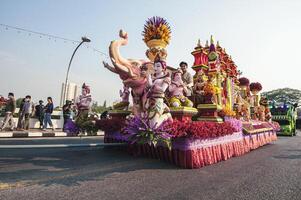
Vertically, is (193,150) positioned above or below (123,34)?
below

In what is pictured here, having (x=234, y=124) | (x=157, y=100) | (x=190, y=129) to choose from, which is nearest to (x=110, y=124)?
(x=157, y=100)

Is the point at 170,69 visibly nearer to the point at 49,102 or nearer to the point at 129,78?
the point at 129,78

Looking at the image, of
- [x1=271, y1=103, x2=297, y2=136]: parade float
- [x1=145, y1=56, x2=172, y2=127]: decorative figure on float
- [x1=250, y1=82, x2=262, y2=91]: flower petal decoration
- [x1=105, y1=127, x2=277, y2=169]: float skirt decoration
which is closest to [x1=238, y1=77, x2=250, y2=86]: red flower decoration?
[x1=250, y1=82, x2=262, y2=91]: flower petal decoration

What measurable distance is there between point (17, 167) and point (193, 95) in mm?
4747

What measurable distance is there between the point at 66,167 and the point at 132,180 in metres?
1.32

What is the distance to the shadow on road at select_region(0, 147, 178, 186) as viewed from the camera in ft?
11.0

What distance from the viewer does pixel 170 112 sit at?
211 inches

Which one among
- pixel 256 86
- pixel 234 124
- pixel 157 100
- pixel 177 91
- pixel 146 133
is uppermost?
pixel 256 86

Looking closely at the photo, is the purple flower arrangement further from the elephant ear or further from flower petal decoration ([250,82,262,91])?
flower petal decoration ([250,82,262,91])

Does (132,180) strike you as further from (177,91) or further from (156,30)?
(156,30)

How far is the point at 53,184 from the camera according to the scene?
3.12 metres

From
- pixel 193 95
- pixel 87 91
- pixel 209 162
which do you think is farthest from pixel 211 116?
pixel 87 91

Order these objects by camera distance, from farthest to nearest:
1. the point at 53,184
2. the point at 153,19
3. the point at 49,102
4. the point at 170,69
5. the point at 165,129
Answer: the point at 49,102, the point at 170,69, the point at 153,19, the point at 165,129, the point at 53,184

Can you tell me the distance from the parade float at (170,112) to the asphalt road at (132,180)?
1.49ft
